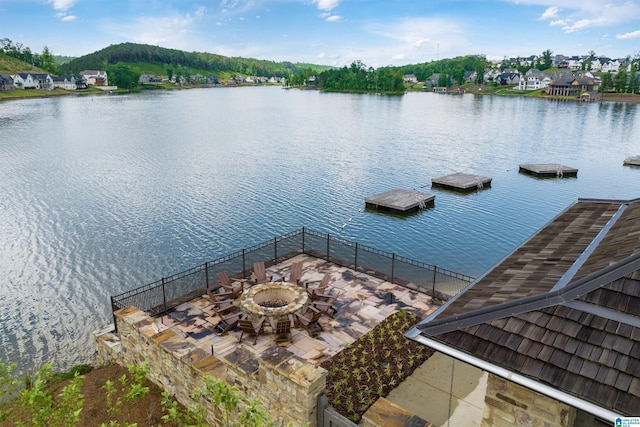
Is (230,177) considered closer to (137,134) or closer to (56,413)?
(137,134)

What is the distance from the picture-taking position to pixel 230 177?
4316 cm

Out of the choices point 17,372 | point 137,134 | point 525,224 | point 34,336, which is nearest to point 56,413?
point 17,372

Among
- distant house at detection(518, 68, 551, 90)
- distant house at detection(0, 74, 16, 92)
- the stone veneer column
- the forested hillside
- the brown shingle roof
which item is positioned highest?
the forested hillside

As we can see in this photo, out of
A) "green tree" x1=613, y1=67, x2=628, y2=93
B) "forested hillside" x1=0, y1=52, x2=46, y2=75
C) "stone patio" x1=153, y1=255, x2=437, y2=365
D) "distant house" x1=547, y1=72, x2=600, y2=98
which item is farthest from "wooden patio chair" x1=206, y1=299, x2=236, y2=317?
"forested hillside" x1=0, y1=52, x2=46, y2=75

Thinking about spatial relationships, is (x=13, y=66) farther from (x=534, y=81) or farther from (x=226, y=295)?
(x=534, y=81)

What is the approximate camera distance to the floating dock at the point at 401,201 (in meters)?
34.0

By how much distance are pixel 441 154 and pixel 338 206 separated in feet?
91.3

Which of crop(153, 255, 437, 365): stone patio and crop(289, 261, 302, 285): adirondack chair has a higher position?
crop(289, 261, 302, 285): adirondack chair

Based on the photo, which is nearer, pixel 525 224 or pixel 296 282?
pixel 296 282

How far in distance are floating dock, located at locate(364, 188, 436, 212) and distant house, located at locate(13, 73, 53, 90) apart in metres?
157

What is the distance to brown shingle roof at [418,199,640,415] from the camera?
5.31 meters

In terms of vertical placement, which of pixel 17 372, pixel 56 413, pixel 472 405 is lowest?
pixel 17 372

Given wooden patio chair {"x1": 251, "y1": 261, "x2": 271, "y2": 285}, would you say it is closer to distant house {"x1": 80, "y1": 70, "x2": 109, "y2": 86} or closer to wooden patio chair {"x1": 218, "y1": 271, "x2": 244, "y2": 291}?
wooden patio chair {"x1": 218, "y1": 271, "x2": 244, "y2": 291}

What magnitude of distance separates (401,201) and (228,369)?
27.3 m
